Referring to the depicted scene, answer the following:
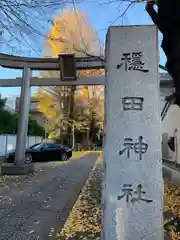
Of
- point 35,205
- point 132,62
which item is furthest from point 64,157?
point 132,62

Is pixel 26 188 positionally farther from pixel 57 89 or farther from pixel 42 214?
pixel 57 89

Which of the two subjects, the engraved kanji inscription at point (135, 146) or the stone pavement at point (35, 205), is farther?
the stone pavement at point (35, 205)

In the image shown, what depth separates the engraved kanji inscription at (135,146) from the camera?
3.76 m

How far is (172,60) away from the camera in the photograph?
209 inches

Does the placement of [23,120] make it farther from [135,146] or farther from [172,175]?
[135,146]

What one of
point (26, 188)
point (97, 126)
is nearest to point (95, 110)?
point (97, 126)

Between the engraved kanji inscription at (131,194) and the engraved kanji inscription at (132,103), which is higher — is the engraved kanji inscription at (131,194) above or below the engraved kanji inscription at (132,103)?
below

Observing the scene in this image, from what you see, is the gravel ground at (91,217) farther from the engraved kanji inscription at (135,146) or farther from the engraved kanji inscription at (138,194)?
the engraved kanji inscription at (135,146)

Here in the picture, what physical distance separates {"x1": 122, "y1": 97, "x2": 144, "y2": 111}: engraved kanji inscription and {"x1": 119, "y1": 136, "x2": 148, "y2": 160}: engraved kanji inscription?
35 cm

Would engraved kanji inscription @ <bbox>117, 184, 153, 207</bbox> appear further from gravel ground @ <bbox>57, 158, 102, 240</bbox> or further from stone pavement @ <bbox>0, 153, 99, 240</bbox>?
stone pavement @ <bbox>0, 153, 99, 240</bbox>

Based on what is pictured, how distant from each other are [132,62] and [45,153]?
18.3m

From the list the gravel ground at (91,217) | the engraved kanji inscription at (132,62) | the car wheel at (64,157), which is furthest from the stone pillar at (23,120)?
the engraved kanji inscription at (132,62)

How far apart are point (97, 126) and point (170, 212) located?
33482 millimetres

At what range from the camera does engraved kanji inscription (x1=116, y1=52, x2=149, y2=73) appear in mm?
3947
